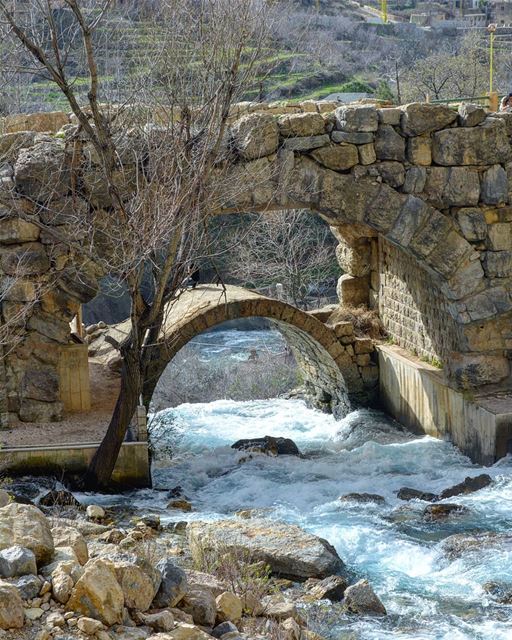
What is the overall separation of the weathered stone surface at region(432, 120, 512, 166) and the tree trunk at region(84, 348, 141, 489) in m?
4.13

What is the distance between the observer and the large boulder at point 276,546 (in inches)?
323

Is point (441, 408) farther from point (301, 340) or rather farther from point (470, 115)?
point (470, 115)

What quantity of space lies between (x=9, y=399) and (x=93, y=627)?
19.9 ft

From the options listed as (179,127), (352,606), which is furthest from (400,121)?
(352,606)

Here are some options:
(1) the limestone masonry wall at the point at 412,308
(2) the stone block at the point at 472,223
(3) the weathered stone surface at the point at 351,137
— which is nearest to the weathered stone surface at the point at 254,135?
(3) the weathered stone surface at the point at 351,137

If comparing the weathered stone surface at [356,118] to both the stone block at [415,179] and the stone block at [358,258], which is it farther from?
the stone block at [358,258]

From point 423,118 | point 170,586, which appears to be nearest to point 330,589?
point 170,586

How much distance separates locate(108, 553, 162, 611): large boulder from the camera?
6.00 meters

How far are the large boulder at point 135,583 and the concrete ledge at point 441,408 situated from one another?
20.7 ft

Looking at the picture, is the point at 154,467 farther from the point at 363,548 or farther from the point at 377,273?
the point at 377,273

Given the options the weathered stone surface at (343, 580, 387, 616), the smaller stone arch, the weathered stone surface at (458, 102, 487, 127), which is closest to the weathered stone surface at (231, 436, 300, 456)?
the smaller stone arch

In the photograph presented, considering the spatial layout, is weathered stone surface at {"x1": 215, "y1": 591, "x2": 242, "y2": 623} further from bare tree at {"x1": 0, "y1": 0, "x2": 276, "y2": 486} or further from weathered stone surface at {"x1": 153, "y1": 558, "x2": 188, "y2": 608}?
bare tree at {"x1": 0, "y1": 0, "x2": 276, "y2": 486}

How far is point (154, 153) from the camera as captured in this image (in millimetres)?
9750

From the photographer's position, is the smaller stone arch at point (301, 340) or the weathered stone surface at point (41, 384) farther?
the smaller stone arch at point (301, 340)
